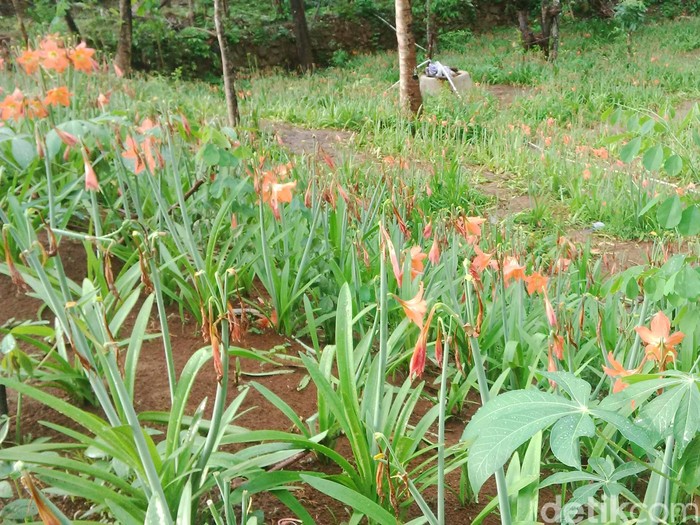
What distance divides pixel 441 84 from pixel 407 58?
2.48 metres

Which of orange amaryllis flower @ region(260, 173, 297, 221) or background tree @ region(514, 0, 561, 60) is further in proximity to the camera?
background tree @ region(514, 0, 561, 60)

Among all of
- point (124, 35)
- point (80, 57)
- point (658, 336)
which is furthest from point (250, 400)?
point (124, 35)

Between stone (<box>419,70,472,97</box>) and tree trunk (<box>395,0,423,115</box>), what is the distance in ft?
5.38

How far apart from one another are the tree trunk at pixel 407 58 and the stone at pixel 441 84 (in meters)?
1.64

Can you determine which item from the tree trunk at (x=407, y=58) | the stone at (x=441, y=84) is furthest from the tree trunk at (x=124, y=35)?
the stone at (x=441, y=84)

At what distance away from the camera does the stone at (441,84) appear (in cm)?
980

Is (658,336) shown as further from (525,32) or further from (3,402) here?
(525,32)

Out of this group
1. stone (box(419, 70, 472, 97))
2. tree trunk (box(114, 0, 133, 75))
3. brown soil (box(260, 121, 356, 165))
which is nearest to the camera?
brown soil (box(260, 121, 356, 165))

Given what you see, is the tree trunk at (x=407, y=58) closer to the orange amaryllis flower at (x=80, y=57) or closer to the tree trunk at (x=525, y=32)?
the orange amaryllis flower at (x=80, y=57)

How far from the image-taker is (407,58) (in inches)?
304

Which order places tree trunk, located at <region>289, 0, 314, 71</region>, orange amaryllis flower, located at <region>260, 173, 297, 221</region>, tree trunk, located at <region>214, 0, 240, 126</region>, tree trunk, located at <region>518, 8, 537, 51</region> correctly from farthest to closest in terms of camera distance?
1. tree trunk, located at <region>289, 0, 314, 71</region>
2. tree trunk, located at <region>518, 8, 537, 51</region>
3. tree trunk, located at <region>214, 0, 240, 126</region>
4. orange amaryllis flower, located at <region>260, 173, 297, 221</region>

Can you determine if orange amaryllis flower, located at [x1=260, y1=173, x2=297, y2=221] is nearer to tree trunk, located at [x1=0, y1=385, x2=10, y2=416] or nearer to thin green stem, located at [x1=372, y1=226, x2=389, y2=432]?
thin green stem, located at [x1=372, y1=226, x2=389, y2=432]

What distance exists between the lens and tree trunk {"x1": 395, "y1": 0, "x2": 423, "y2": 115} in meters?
7.39

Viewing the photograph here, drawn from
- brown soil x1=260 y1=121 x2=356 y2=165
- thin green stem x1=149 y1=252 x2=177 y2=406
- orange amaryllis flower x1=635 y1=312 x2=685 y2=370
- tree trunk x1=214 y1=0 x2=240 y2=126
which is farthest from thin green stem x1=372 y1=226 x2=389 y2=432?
brown soil x1=260 y1=121 x2=356 y2=165
